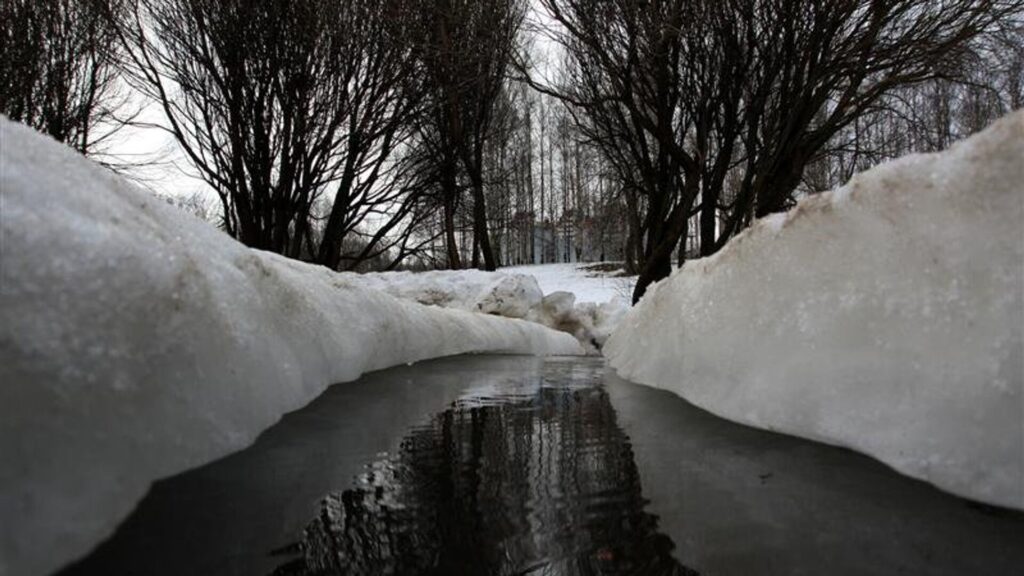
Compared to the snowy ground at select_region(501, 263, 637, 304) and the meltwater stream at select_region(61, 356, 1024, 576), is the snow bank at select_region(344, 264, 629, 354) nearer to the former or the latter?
the snowy ground at select_region(501, 263, 637, 304)

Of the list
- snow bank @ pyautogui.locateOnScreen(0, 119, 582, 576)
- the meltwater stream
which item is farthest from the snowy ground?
snow bank @ pyautogui.locateOnScreen(0, 119, 582, 576)

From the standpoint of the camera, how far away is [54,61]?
990 centimetres

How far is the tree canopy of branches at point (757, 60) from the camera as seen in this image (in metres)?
6.51

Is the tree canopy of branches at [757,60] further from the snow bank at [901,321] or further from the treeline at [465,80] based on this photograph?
the snow bank at [901,321]

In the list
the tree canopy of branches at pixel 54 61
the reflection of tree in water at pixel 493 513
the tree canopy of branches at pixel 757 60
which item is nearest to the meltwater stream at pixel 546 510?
the reflection of tree in water at pixel 493 513

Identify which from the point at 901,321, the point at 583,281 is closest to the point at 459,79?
the point at 901,321

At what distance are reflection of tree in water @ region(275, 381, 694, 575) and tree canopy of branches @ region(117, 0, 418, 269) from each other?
26.2ft

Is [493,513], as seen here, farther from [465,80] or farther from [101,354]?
[465,80]

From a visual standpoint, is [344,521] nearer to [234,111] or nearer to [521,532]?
[521,532]

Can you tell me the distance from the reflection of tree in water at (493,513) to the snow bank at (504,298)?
687 cm

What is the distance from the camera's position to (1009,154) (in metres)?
1.48

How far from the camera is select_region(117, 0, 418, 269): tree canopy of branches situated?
8578 mm

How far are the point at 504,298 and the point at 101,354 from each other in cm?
787

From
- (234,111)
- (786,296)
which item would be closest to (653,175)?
(234,111)
